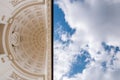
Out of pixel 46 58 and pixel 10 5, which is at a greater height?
pixel 10 5

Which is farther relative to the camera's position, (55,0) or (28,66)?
(28,66)

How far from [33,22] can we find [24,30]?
58 centimetres

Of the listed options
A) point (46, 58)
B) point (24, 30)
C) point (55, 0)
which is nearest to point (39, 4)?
point (55, 0)

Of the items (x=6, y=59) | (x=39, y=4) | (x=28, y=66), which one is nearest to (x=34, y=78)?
(x=28, y=66)

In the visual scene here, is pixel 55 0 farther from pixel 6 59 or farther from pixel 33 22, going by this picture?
pixel 6 59

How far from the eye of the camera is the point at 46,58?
43.8 feet

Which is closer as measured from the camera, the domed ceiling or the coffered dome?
the domed ceiling

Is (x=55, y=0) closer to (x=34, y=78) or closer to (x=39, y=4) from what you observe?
(x=39, y=4)

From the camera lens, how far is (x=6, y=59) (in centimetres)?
1331

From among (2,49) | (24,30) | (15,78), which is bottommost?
(15,78)

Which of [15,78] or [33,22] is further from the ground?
[33,22]

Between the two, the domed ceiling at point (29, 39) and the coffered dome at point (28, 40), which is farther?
the coffered dome at point (28, 40)

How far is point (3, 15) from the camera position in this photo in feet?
42.5

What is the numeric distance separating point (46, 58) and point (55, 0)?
2.74 metres
